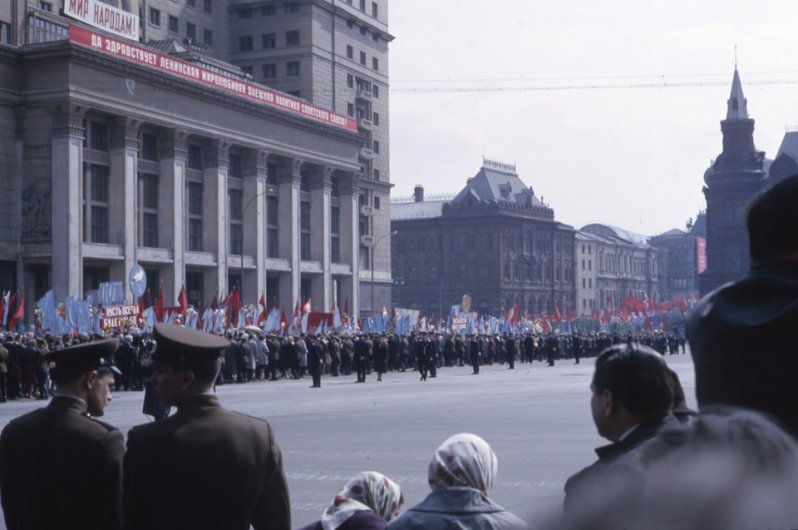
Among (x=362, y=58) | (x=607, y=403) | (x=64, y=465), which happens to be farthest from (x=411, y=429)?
(x=362, y=58)

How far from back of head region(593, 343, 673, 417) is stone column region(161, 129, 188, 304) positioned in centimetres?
6244

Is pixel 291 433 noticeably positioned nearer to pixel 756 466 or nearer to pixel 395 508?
pixel 395 508

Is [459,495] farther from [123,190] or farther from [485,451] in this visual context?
[123,190]

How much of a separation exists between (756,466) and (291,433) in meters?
18.2

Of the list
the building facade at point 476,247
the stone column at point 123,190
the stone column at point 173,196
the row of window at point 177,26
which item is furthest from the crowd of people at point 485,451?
the building facade at point 476,247

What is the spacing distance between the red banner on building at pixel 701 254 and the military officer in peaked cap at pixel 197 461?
9648 centimetres

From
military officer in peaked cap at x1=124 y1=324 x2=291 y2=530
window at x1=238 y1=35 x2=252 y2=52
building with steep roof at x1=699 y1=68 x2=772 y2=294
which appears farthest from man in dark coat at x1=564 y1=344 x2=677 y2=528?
building with steep roof at x1=699 y1=68 x2=772 y2=294

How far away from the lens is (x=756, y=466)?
1.69 metres

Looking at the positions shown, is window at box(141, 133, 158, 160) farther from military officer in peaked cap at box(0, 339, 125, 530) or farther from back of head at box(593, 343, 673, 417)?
back of head at box(593, 343, 673, 417)

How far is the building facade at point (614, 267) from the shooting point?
152m

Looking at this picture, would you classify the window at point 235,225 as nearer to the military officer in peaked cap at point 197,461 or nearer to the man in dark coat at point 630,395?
→ the military officer in peaked cap at point 197,461

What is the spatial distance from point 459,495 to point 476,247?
12739 centimetres

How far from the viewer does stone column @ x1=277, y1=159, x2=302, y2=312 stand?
250 ft

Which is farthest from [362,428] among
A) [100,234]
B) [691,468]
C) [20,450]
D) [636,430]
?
[100,234]
